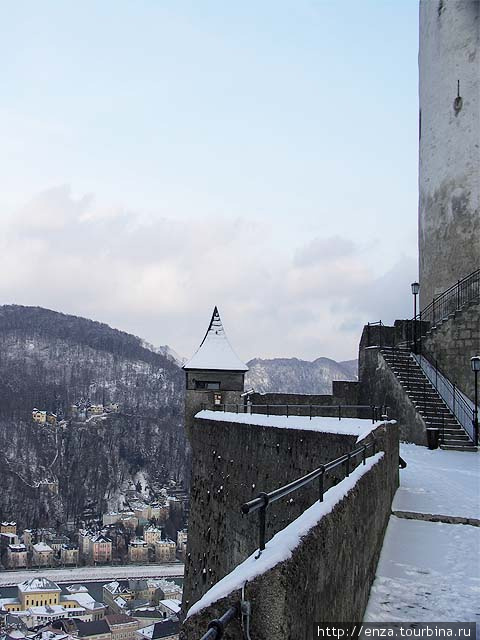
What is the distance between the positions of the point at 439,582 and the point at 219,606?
429 cm

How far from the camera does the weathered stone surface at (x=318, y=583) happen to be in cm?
305

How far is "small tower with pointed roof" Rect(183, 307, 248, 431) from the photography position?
25.2 m

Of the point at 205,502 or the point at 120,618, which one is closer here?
the point at 205,502

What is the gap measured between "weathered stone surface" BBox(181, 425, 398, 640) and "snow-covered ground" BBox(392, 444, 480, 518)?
3657 mm

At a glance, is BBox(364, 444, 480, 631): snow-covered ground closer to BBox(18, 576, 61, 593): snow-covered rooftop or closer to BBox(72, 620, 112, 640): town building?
BBox(72, 620, 112, 640): town building

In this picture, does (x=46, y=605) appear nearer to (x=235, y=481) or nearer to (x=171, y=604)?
(x=171, y=604)

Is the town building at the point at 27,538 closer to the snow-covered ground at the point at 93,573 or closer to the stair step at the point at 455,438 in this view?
the snow-covered ground at the point at 93,573

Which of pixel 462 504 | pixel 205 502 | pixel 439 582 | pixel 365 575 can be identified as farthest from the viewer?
pixel 205 502

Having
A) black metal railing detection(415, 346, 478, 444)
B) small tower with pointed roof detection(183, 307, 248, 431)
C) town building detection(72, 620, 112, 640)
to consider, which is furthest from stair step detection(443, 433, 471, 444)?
town building detection(72, 620, 112, 640)

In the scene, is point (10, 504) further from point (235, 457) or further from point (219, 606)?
point (219, 606)

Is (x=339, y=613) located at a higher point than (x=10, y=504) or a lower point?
higher

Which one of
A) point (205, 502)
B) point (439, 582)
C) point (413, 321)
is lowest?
point (205, 502)

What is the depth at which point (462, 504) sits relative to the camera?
34.2ft

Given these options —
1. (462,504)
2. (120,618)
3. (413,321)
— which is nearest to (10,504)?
(120,618)
